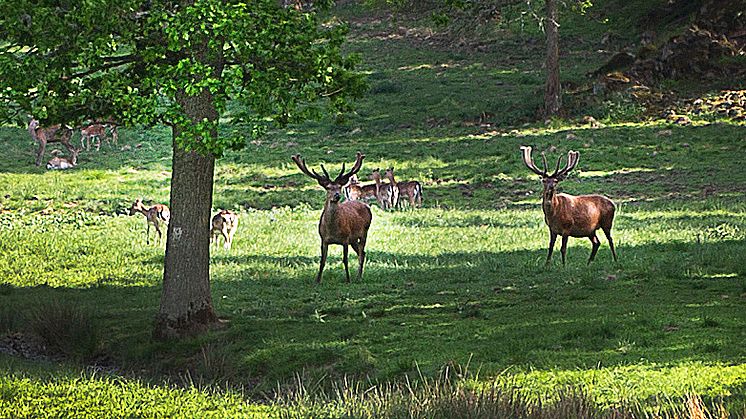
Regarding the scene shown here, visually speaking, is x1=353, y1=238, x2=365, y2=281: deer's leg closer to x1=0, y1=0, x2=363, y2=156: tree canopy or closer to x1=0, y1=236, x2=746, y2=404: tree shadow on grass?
x1=0, y1=236, x2=746, y2=404: tree shadow on grass

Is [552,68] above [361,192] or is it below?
above

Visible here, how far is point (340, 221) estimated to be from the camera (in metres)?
17.3

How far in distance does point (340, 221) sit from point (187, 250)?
4303mm

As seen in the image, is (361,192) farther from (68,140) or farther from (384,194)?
(68,140)

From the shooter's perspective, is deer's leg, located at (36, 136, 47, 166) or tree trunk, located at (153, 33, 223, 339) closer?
tree trunk, located at (153, 33, 223, 339)

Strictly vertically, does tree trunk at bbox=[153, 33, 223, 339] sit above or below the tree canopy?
below

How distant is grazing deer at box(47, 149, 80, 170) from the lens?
3212 centimetres

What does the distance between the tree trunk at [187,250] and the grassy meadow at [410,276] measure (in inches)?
15.7

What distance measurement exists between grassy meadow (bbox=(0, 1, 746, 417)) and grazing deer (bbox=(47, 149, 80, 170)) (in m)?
0.43

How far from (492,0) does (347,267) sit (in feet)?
74.5

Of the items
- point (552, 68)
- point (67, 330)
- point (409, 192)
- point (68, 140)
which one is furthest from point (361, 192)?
point (67, 330)

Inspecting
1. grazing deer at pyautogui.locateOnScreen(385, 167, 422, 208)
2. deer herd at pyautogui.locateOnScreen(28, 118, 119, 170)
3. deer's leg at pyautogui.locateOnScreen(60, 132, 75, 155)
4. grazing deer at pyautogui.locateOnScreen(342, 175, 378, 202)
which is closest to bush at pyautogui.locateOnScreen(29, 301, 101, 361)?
grazing deer at pyautogui.locateOnScreen(385, 167, 422, 208)

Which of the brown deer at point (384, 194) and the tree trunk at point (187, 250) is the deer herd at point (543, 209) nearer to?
the tree trunk at point (187, 250)

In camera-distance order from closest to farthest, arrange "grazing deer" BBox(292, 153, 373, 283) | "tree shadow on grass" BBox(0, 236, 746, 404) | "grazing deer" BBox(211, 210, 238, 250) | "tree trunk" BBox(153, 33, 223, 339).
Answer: "tree shadow on grass" BBox(0, 236, 746, 404) < "tree trunk" BBox(153, 33, 223, 339) < "grazing deer" BBox(292, 153, 373, 283) < "grazing deer" BBox(211, 210, 238, 250)
